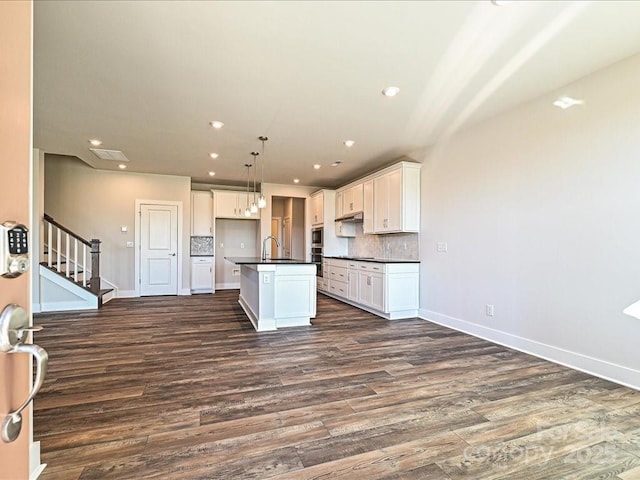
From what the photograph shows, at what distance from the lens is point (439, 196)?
4648 mm

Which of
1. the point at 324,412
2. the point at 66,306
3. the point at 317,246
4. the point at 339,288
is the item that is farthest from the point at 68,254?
the point at 324,412

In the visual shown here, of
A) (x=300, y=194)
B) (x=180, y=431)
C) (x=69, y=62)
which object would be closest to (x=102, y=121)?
(x=69, y=62)

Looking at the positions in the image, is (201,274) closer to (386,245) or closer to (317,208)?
(317,208)

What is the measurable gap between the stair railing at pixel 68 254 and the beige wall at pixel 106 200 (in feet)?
1.51

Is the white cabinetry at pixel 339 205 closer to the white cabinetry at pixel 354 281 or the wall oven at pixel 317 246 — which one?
the wall oven at pixel 317 246

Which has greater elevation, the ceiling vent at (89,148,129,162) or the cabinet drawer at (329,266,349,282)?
the ceiling vent at (89,148,129,162)

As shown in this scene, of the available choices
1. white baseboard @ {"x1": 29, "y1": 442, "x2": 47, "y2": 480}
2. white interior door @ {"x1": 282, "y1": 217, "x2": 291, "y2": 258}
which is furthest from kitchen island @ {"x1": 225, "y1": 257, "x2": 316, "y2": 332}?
white interior door @ {"x1": 282, "y1": 217, "x2": 291, "y2": 258}

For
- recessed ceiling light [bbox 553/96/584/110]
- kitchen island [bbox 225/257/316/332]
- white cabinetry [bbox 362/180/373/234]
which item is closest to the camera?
recessed ceiling light [bbox 553/96/584/110]

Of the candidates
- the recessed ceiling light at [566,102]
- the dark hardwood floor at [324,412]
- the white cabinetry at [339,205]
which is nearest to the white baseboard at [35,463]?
the dark hardwood floor at [324,412]

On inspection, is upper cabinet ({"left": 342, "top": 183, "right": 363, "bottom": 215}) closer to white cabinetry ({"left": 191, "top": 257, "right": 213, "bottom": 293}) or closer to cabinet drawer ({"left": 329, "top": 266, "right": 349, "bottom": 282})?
cabinet drawer ({"left": 329, "top": 266, "right": 349, "bottom": 282})

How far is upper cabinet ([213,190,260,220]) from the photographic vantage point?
7.39 m

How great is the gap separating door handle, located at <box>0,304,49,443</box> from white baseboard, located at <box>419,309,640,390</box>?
3.71m

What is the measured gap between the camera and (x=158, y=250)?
6.89 meters

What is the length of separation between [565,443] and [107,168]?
778 centimetres
